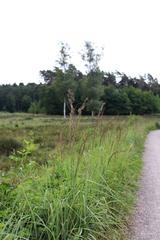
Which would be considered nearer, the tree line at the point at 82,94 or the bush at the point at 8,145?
the bush at the point at 8,145

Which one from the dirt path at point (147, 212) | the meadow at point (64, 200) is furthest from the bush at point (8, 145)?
the meadow at point (64, 200)

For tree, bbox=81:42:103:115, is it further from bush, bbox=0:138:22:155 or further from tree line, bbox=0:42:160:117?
bush, bbox=0:138:22:155

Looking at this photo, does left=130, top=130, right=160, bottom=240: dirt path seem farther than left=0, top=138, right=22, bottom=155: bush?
No

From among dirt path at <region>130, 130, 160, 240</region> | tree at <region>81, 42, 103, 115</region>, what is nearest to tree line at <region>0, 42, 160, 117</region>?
tree at <region>81, 42, 103, 115</region>

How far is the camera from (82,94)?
223 ft

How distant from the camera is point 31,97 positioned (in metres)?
111

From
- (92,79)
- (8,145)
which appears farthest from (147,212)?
(92,79)

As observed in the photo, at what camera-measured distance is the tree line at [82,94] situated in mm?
65562

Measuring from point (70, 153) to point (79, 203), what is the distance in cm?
97

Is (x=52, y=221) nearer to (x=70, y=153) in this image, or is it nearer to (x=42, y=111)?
(x=70, y=153)

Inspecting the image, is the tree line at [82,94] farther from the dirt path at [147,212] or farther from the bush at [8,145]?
the dirt path at [147,212]

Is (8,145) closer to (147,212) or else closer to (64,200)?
(147,212)

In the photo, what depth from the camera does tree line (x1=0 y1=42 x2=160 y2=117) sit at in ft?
215

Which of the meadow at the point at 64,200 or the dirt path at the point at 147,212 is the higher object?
the meadow at the point at 64,200
